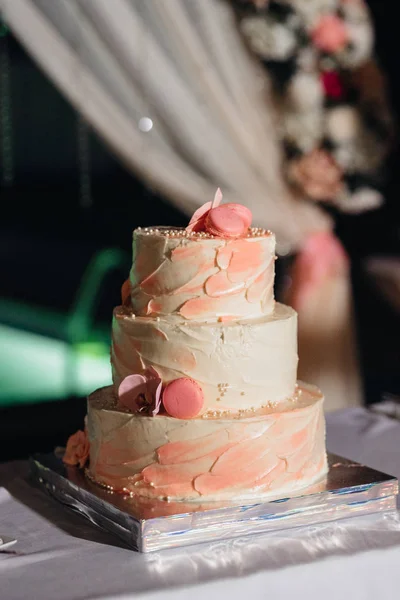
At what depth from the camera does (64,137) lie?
577 cm

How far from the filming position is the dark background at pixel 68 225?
4.96 metres

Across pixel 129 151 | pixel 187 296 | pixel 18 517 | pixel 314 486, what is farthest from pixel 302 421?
pixel 129 151

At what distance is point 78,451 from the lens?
2.34m

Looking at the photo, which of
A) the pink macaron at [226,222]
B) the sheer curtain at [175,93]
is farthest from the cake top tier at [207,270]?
the sheer curtain at [175,93]

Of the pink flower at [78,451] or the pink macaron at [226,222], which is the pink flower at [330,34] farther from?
the pink flower at [78,451]

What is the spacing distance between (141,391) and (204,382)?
0.44ft

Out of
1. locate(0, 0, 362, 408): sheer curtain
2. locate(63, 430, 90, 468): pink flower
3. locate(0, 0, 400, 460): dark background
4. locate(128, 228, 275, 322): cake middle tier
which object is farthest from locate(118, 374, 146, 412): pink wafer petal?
locate(0, 0, 400, 460): dark background

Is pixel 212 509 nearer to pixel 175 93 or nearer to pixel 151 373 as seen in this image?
pixel 151 373

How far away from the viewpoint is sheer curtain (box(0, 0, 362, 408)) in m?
4.08

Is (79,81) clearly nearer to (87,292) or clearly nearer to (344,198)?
(344,198)

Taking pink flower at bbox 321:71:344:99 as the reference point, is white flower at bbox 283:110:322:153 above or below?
below

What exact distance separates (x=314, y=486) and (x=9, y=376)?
3.67 m

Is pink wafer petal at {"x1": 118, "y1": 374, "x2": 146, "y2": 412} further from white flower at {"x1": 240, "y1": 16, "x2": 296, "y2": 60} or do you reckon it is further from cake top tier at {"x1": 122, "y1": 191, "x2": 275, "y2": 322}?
white flower at {"x1": 240, "y1": 16, "x2": 296, "y2": 60}

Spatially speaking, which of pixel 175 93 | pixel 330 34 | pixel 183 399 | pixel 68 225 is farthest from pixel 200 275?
pixel 68 225
